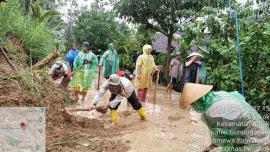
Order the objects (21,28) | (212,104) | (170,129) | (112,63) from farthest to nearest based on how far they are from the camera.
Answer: (112,63), (21,28), (170,129), (212,104)

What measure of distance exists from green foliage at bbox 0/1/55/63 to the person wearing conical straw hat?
16.4ft

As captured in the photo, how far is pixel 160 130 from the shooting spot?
7.32m

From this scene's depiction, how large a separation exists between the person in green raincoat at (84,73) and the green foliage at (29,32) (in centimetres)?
144

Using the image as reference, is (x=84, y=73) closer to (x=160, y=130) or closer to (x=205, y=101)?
(x=160, y=130)

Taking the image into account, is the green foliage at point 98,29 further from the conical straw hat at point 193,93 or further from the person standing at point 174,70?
the conical straw hat at point 193,93

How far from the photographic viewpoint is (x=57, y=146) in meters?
5.39

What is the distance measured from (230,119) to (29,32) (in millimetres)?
5701

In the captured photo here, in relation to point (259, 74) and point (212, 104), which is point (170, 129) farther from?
point (212, 104)

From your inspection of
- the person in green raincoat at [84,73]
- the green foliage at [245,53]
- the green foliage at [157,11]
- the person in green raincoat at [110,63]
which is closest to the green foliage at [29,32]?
the person in green raincoat at [84,73]

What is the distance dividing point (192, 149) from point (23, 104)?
2491 millimetres

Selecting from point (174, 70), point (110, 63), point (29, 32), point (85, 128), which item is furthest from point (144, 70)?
point (85, 128)

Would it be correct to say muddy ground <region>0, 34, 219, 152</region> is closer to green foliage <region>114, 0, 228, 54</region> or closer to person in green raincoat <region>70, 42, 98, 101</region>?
person in green raincoat <region>70, 42, 98, 101</region>

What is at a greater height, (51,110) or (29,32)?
(29,32)

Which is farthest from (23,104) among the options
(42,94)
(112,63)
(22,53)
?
(112,63)
